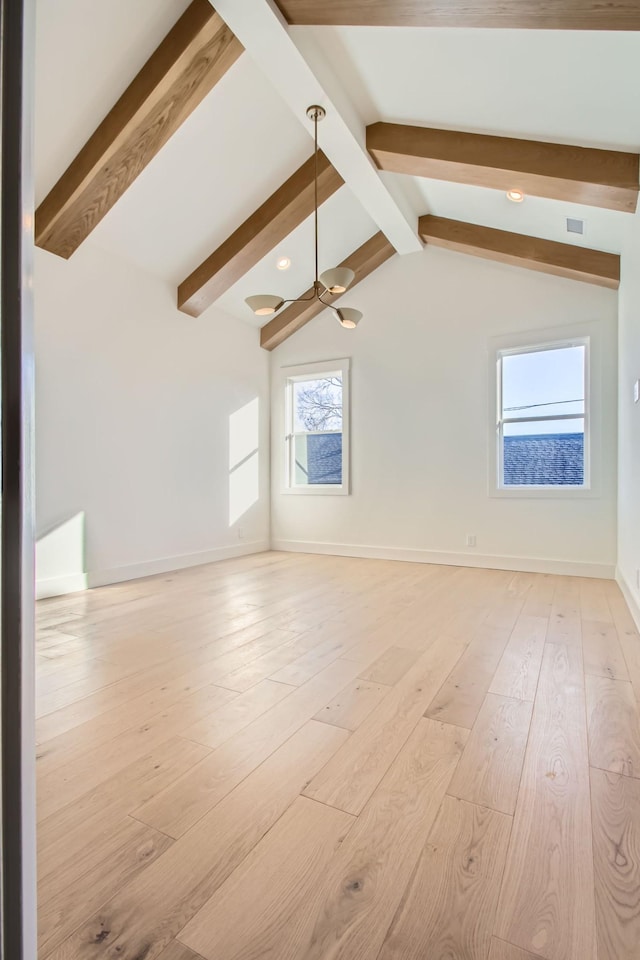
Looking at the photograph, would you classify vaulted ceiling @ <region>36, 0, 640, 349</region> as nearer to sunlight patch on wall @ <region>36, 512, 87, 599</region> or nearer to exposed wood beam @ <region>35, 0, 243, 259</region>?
exposed wood beam @ <region>35, 0, 243, 259</region>

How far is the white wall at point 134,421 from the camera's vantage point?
3609 mm

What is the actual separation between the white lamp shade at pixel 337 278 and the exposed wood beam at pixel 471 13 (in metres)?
1.19

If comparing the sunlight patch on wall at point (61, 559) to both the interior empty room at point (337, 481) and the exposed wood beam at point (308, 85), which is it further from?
the exposed wood beam at point (308, 85)

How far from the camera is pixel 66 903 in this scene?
950mm

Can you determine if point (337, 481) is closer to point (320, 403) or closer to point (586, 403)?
point (320, 403)

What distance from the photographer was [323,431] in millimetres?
5734

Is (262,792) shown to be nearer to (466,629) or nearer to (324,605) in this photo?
(466,629)

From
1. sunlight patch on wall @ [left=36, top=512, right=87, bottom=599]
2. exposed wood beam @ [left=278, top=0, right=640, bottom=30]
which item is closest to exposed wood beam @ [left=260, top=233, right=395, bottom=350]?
exposed wood beam @ [left=278, top=0, right=640, bottom=30]

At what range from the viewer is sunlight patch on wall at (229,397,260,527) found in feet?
17.8

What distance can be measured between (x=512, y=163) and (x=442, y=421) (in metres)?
2.35

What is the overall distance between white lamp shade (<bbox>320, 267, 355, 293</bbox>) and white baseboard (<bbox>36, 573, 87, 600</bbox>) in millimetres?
2958

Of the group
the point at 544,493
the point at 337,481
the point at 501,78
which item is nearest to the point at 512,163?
the point at 501,78

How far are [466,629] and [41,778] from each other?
2151 mm

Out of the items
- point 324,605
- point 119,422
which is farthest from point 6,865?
point 119,422
